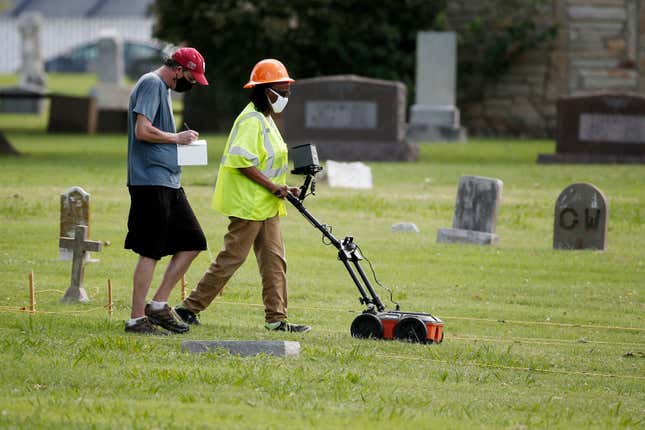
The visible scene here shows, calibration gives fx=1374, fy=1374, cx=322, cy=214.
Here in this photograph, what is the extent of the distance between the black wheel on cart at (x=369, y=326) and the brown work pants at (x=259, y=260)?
0.63 m

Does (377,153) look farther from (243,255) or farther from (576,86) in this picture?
(243,255)

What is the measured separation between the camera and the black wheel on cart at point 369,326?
9.24 m

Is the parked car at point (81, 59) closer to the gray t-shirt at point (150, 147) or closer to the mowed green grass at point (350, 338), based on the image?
the mowed green grass at point (350, 338)

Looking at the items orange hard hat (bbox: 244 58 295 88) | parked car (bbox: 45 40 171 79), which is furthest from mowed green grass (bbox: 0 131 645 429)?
parked car (bbox: 45 40 171 79)

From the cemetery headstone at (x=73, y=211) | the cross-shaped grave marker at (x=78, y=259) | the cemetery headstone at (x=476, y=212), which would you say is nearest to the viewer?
the cross-shaped grave marker at (x=78, y=259)

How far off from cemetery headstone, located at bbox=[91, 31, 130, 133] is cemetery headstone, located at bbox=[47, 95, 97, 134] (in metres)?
0.43

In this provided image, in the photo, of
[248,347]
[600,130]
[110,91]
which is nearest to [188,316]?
[248,347]

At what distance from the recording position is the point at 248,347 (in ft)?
27.2

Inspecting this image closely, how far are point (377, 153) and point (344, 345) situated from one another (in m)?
17.6

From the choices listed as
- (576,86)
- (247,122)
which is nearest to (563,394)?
(247,122)

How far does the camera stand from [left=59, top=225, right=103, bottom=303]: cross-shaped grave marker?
10.7m

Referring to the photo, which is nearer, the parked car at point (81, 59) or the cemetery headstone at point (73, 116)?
the cemetery headstone at point (73, 116)

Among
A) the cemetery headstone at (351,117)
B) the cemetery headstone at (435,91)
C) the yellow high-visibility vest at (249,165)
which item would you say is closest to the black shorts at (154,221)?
the yellow high-visibility vest at (249,165)

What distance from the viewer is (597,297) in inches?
488
